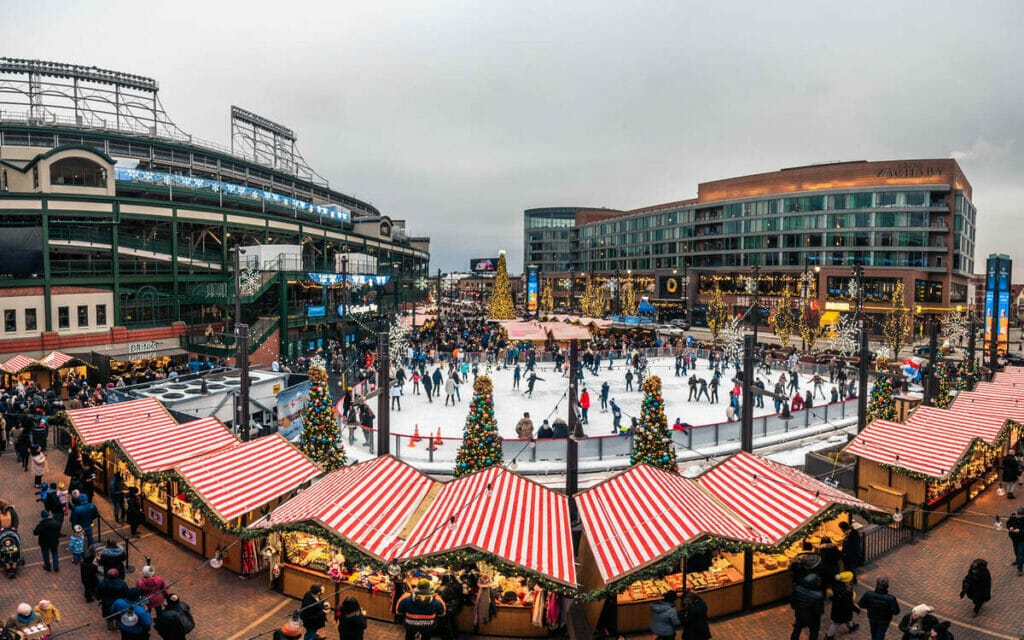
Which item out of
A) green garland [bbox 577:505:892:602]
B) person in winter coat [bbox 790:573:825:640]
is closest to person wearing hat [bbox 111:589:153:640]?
green garland [bbox 577:505:892:602]

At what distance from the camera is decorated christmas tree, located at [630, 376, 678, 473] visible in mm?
13695

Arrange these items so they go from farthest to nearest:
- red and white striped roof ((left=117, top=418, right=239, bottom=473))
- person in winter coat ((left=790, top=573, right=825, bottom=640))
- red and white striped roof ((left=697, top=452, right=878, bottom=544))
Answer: red and white striped roof ((left=117, top=418, right=239, bottom=473))
red and white striped roof ((left=697, top=452, right=878, bottom=544))
person in winter coat ((left=790, top=573, right=825, bottom=640))

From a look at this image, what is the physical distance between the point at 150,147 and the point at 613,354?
55510mm

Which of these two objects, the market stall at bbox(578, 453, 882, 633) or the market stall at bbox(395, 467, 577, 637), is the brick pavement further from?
the market stall at bbox(578, 453, 882, 633)

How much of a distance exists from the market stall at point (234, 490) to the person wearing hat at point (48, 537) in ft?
6.70

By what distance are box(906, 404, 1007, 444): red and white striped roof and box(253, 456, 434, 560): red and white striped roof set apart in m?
14.0

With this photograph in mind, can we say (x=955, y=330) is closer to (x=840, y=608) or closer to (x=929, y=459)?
(x=929, y=459)

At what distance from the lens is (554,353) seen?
1558 inches

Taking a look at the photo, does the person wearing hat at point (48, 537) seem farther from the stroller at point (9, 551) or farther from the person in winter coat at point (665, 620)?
the person in winter coat at point (665, 620)

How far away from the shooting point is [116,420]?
49.0ft

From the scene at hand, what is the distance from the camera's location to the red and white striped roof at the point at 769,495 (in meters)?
9.56

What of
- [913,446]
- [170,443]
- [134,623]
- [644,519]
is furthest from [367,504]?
[913,446]

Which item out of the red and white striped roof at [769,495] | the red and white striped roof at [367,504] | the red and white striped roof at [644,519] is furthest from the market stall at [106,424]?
the red and white striped roof at [769,495]

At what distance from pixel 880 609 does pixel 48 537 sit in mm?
14247
